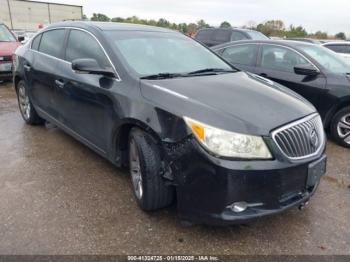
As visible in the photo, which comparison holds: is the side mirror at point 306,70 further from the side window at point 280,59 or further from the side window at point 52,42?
the side window at point 52,42

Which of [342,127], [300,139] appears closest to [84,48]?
[300,139]

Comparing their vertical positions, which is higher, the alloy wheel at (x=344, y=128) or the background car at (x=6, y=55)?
the background car at (x=6, y=55)

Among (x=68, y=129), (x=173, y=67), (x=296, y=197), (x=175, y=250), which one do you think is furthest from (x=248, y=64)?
(x=175, y=250)

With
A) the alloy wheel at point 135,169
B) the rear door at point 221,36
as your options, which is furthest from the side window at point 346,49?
the alloy wheel at point 135,169

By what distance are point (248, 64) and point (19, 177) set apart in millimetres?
4087

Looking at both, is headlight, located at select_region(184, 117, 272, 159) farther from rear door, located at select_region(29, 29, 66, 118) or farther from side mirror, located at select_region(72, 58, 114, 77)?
rear door, located at select_region(29, 29, 66, 118)

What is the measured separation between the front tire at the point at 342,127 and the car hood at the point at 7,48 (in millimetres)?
7916

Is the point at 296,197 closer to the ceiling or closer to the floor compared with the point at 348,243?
closer to the ceiling

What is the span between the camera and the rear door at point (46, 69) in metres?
4.42

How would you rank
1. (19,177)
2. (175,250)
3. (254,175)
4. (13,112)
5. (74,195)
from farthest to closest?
(13,112) → (19,177) → (74,195) → (175,250) → (254,175)

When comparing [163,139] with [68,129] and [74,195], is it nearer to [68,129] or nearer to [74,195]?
[74,195]

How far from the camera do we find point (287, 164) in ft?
8.14

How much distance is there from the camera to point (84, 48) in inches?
152

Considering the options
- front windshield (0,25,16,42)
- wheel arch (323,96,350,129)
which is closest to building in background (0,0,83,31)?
front windshield (0,25,16,42)
